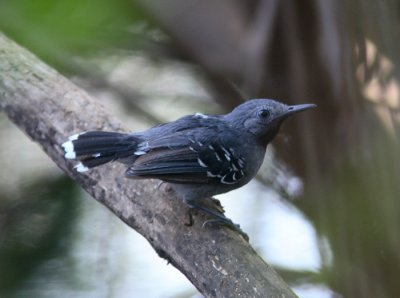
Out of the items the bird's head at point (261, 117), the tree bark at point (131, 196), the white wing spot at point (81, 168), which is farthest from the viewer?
the bird's head at point (261, 117)

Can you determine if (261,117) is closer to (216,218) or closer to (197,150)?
(197,150)

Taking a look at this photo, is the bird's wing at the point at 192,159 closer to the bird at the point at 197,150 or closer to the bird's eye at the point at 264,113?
the bird at the point at 197,150

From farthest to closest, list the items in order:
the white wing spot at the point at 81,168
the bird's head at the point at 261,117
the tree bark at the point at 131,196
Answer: the bird's head at the point at 261,117 → the white wing spot at the point at 81,168 → the tree bark at the point at 131,196

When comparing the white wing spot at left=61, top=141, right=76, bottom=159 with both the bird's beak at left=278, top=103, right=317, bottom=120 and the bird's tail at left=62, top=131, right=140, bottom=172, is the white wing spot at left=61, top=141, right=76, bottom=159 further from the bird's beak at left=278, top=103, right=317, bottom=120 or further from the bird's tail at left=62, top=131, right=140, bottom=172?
the bird's beak at left=278, top=103, right=317, bottom=120

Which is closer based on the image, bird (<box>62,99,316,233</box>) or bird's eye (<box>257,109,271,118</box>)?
bird (<box>62,99,316,233</box>)

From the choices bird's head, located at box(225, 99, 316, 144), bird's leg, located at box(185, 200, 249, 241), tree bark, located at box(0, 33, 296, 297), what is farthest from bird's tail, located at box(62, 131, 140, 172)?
bird's head, located at box(225, 99, 316, 144)

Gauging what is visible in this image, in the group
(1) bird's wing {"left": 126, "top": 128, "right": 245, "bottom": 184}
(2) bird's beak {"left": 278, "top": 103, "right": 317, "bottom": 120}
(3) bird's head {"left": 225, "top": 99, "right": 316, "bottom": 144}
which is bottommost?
(1) bird's wing {"left": 126, "top": 128, "right": 245, "bottom": 184}

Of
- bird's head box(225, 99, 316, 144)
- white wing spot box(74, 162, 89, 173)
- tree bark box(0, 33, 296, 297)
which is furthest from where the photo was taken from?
bird's head box(225, 99, 316, 144)

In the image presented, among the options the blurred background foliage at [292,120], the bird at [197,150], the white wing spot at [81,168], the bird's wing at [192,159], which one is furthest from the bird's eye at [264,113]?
the white wing spot at [81,168]
